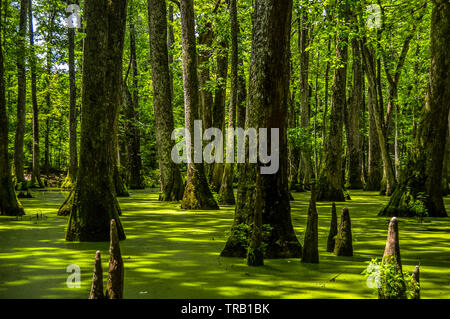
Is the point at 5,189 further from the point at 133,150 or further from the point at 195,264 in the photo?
the point at 133,150

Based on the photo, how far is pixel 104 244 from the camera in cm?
775

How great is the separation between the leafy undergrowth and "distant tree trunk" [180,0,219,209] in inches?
125

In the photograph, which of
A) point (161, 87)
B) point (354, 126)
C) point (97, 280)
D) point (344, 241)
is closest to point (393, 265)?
point (97, 280)

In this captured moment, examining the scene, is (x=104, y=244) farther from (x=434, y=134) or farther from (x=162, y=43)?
(x=162, y=43)

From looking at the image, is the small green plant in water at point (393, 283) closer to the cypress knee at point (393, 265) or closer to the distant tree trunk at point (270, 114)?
the cypress knee at point (393, 265)

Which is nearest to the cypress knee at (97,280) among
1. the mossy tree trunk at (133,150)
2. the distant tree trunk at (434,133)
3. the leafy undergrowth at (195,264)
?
the leafy undergrowth at (195,264)

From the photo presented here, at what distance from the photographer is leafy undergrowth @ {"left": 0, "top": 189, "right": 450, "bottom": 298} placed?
483 cm

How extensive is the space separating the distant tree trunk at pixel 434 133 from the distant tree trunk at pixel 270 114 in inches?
255

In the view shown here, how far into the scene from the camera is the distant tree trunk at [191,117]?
13.8 metres

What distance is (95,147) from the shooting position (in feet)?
27.2

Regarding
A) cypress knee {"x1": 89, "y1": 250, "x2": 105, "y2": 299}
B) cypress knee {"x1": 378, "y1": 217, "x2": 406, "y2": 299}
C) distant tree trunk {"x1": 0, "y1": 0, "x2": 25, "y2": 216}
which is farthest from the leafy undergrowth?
distant tree trunk {"x1": 0, "y1": 0, "x2": 25, "y2": 216}

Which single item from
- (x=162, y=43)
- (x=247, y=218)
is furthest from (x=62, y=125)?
(x=247, y=218)

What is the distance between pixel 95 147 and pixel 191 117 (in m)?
6.39
